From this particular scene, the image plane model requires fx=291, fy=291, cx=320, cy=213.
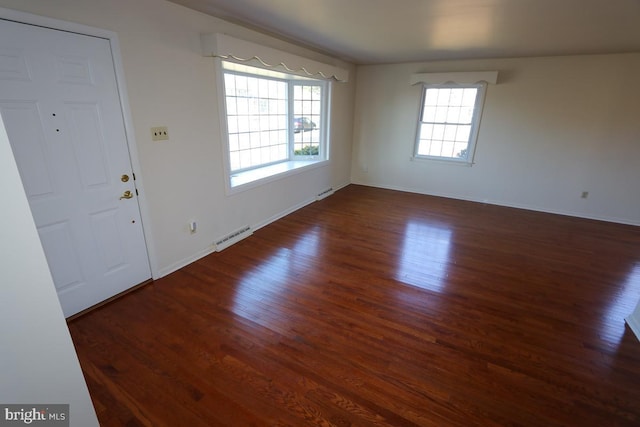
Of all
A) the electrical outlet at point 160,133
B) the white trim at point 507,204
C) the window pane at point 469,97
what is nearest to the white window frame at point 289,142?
the electrical outlet at point 160,133

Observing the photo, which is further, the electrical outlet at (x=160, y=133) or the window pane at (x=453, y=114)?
the window pane at (x=453, y=114)

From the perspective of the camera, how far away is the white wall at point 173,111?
2203 mm

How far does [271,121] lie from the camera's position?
14.8 ft

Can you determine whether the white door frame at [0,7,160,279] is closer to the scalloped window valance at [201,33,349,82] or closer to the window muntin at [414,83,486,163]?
the scalloped window valance at [201,33,349,82]

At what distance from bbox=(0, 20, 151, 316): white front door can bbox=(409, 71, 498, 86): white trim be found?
4.65 metres

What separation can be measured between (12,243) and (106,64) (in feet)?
5.97

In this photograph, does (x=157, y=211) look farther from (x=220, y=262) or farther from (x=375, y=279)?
(x=375, y=279)

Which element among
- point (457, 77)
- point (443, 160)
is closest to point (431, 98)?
point (457, 77)

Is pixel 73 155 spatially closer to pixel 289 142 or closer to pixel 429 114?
pixel 289 142

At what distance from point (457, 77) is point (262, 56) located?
3.41 meters

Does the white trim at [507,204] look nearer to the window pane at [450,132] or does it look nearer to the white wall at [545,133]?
the white wall at [545,133]

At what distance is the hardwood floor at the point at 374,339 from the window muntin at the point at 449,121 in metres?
2.44

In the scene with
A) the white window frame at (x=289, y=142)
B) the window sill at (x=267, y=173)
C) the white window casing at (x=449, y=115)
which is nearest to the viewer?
the white window frame at (x=289, y=142)

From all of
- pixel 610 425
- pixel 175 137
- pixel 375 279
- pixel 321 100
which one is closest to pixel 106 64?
pixel 175 137
